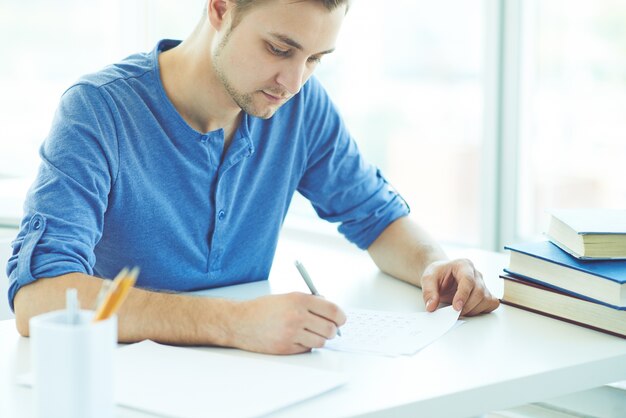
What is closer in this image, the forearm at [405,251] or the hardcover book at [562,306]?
the hardcover book at [562,306]

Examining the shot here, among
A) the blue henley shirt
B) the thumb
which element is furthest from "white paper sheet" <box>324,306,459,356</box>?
the blue henley shirt

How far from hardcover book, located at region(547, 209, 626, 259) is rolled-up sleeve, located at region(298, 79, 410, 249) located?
438 mm

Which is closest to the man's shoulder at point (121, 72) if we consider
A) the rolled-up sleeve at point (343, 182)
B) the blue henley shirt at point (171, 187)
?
the blue henley shirt at point (171, 187)

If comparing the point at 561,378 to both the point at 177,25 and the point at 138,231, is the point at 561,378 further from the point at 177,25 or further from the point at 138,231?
the point at 177,25

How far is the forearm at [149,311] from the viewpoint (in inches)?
48.6

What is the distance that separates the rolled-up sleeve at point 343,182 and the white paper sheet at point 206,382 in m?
0.74

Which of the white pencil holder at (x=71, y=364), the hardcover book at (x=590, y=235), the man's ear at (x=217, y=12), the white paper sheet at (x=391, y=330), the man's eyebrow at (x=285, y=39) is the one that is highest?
the man's ear at (x=217, y=12)

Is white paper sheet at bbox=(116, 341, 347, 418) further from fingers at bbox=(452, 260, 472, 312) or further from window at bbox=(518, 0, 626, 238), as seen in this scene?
window at bbox=(518, 0, 626, 238)

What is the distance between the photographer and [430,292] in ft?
4.87

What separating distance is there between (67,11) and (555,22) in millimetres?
2043

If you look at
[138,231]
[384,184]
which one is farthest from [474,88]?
[138,231]

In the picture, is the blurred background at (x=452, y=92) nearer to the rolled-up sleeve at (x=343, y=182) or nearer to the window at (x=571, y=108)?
the window at (x=571, y=108)

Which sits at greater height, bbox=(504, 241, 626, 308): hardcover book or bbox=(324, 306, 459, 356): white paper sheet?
bbox=(504, 241, 626, 308): hardcover book

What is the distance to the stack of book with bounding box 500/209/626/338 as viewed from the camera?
1.33 meters
